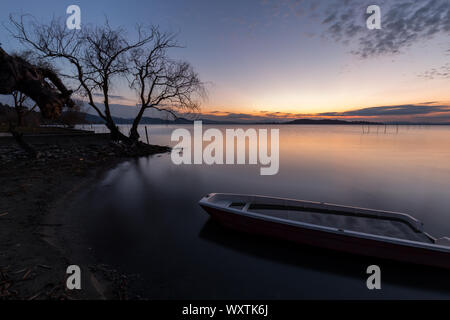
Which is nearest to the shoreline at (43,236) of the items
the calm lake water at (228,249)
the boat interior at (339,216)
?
the calm lake water at (228,249)

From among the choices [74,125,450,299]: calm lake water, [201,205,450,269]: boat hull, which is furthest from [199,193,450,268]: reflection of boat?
[74,125,450,299]: calm lake water

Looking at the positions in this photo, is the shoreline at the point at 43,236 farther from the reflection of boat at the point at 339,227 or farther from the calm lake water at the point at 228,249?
the reflection of boat at the point at 339,227

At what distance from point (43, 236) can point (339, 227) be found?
349 inches

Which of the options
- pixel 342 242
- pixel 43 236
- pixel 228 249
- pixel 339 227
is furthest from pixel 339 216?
pixel 43 236

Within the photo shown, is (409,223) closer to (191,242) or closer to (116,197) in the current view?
(191,242)

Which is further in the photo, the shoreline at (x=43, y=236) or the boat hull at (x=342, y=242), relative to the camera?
the boat hull at (x=342, y=242)

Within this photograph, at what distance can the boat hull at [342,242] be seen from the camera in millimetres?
4789

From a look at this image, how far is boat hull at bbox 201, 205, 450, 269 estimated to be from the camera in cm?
479

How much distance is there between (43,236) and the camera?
5410 mm

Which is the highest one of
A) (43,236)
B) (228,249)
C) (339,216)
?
(339,216)

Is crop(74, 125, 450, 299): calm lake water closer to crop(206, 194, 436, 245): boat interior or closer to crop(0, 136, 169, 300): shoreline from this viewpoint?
crop(0, 136, 169, 300): shoreline

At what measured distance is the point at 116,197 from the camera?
10.1 m

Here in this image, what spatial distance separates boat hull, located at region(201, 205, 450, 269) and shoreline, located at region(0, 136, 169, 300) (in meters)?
3.80

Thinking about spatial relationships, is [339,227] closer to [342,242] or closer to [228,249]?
[342,242]
